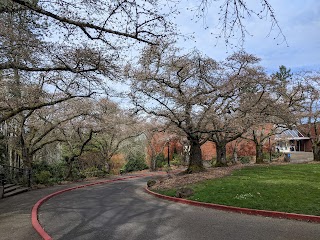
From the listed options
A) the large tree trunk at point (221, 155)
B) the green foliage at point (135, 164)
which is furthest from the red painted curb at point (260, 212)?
the green foliage at point (135, 164)

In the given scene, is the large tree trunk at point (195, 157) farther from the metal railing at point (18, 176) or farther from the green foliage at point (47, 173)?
the metal railing at point (18, 176)

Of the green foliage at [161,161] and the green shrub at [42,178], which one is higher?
the green shrub at [42,178]

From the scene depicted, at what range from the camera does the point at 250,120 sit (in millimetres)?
20812

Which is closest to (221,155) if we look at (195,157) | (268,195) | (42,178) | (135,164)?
(195,157)

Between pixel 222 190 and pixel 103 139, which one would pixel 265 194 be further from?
pixel 103 139

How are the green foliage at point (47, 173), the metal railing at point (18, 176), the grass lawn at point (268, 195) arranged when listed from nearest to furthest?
the grass lawn at point (268, 195) → the metal railing at point (18, 176) → the green foliage at point (47, 173)

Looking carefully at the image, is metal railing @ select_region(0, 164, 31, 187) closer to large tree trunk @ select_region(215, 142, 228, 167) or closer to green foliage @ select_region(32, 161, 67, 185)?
green foliage @ select_region(32, 161, 67, 185)

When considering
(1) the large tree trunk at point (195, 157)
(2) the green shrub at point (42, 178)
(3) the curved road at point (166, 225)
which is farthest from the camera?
(2) the green shrub at point (42, 178)

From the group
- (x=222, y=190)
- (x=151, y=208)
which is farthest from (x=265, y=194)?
(x=151, y=208)

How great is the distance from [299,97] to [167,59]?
1635cm

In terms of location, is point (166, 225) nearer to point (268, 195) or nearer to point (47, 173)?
point (268, 195)

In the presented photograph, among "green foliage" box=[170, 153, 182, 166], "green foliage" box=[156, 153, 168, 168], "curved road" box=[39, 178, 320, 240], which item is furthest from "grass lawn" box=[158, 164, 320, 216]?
"green foliage" box=[156, 153, 168, 168]

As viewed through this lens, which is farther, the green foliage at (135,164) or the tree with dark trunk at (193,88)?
the green foliage at (135,164)

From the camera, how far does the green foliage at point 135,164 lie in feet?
140
